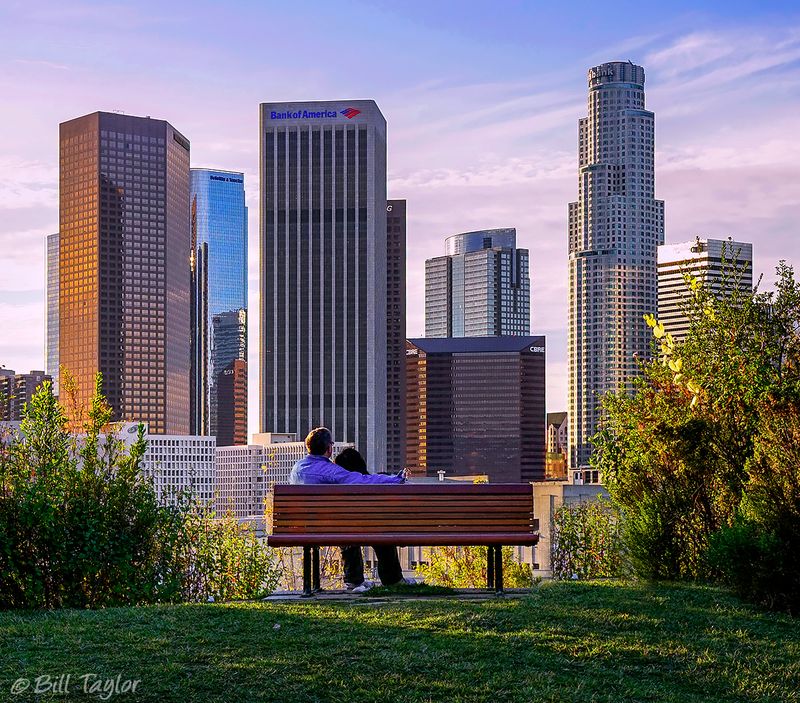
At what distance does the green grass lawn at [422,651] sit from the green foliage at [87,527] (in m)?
1.24

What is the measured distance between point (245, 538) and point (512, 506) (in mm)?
4831

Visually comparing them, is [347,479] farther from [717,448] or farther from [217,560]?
[717,448]

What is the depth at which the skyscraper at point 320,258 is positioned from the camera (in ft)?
545

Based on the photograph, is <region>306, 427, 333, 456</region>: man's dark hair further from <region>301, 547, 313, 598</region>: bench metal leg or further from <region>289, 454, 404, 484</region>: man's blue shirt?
<region>301, 547, 313, 598</region>: bench metal leg

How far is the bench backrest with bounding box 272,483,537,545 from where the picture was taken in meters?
9.91

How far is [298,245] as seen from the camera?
558 ft

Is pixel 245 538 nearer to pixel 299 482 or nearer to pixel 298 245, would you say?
pixel 299 482

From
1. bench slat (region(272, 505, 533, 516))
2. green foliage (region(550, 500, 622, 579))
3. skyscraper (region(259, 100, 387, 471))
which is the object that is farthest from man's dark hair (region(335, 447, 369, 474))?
skyscraper (region(259, 100, 387, 471))

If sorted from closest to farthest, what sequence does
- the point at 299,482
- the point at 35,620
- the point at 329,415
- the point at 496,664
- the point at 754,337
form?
the point at 496,664 → the point at 35,620 → the point at 299,482 → the point at 754,337 → the point at 329,415

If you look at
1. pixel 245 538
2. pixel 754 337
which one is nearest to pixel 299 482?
pixel 245 538

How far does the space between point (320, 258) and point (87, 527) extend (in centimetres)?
15974

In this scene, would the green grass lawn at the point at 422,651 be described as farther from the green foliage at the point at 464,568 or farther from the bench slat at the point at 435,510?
the green foliage at the point at 464,568

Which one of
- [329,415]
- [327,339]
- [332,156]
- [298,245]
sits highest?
[332,156]

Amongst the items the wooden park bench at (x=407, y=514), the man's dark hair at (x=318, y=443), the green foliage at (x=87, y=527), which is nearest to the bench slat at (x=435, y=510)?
the wooden park bench at (x=407, y=514)
